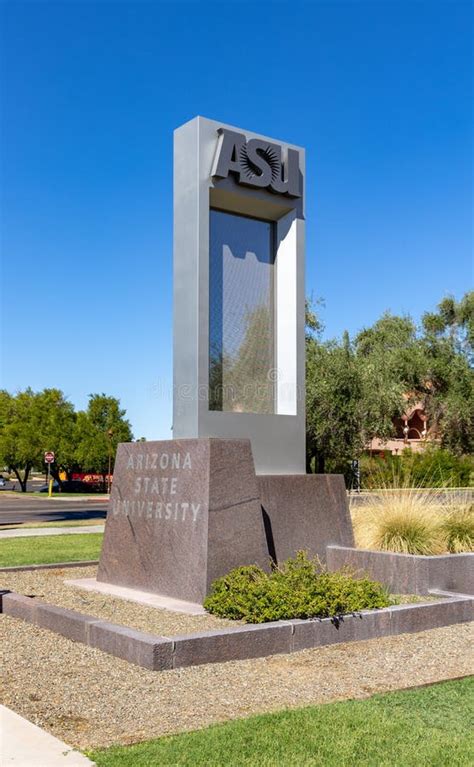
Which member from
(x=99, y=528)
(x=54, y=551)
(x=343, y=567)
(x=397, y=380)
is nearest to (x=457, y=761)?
(x=343, y=567)

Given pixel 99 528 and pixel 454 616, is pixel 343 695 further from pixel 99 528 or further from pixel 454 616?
pixel 99 528

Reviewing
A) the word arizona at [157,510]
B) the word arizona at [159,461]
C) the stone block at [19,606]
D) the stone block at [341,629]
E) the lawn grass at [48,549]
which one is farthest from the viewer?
the lawn grass at [48,549]

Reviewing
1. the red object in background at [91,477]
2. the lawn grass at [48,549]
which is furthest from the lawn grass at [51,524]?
the red object in background at [91,477]

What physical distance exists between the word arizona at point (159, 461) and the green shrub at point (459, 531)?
12.2 feet

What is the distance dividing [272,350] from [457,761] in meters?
7.01

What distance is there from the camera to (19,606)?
8.26 metres

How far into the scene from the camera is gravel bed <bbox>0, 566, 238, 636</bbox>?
741 cm

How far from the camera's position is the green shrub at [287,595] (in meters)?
7.27

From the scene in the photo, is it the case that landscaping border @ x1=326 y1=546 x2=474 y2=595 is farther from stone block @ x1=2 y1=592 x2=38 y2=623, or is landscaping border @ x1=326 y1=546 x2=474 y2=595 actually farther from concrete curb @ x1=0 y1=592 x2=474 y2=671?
stone block @ x1=2 y1=592 x2=38 y2=623

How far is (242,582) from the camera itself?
8.04m

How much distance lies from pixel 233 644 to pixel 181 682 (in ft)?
2.66

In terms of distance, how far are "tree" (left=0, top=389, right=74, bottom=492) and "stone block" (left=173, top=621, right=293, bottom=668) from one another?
44695mm

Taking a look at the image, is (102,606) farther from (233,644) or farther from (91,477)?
(91,477)

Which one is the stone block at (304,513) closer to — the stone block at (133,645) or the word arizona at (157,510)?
the word arizona at (157,510)
